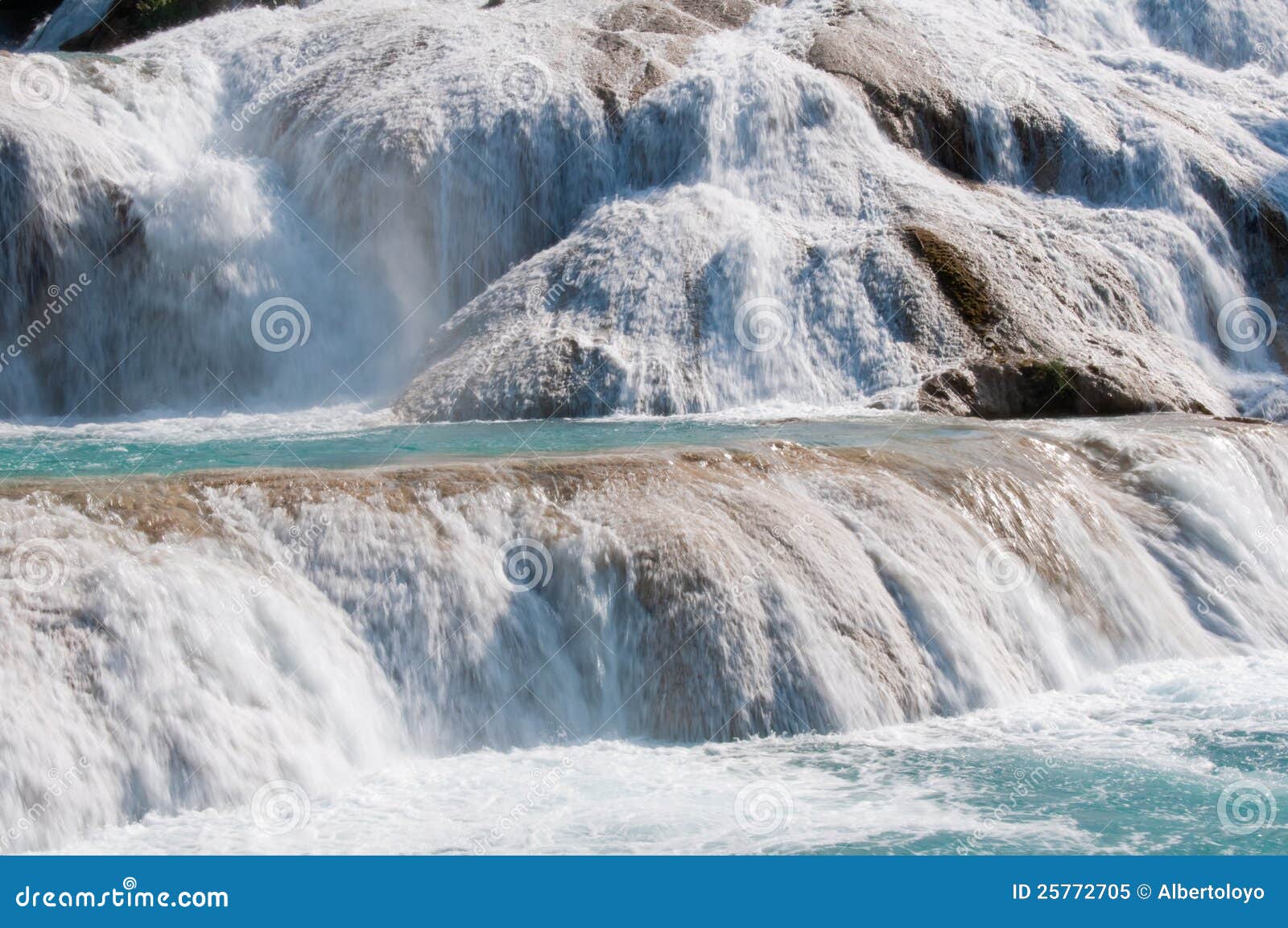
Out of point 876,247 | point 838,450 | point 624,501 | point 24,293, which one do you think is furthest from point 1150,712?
point 24,293

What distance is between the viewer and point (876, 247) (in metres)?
18.4

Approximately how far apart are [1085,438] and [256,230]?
11621mm

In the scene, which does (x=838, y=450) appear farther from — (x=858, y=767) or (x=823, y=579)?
(x=858, y=767)

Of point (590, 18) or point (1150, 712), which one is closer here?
point (1150, 712)

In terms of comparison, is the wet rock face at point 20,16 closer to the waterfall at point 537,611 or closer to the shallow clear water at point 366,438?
the shallow clear water at point 366,438

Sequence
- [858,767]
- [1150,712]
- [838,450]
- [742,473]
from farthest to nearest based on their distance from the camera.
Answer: [838,450] < [742,473] < [1150,712] < [858,767]
